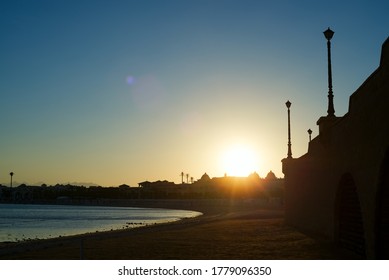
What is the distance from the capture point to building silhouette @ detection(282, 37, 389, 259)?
36.7 feet

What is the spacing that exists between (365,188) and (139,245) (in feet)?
33.6

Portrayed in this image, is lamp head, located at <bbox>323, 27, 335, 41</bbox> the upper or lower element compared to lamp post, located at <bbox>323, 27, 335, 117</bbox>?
upper

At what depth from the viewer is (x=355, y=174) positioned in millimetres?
13641

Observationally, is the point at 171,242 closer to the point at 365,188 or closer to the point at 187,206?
the point at 365,188

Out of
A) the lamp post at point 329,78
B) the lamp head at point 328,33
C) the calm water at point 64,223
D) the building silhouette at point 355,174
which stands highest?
the lamp head at point 328,33

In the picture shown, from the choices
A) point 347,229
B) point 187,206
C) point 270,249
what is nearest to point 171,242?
point 270,249

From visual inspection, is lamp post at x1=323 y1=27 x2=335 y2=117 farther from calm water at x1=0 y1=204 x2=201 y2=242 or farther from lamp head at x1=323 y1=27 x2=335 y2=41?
calm water at x1=0 y1=204 x2=201 y2=242

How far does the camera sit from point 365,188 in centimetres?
1233

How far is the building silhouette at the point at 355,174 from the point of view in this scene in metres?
11.2

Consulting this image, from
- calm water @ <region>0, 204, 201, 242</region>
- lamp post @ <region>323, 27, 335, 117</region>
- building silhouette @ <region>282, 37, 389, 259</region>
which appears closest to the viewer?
building silhouette @ <region>282, 37, 389, 259</region>

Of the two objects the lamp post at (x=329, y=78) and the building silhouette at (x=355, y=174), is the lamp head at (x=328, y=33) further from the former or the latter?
the building silhouette at (x=355, y=174)

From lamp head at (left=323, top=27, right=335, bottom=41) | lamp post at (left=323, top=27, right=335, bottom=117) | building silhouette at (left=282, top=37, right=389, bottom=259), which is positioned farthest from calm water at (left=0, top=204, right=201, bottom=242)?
lamp head at (left=323, top=27, right=335, bottom=41)

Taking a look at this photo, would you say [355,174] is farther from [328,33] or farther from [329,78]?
[328,33]

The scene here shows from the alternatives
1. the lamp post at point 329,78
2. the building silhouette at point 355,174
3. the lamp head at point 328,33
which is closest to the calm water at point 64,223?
the building silhouette at point 355,174
